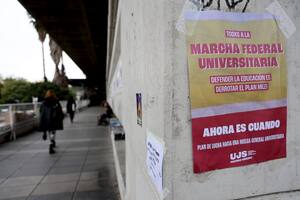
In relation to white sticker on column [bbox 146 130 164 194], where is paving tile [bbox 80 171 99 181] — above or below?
below

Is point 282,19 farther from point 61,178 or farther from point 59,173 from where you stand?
point 59,173

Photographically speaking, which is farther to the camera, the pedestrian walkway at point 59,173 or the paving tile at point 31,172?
the paving tile at point 31,172

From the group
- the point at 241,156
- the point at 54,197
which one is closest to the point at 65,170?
the point at 54,197

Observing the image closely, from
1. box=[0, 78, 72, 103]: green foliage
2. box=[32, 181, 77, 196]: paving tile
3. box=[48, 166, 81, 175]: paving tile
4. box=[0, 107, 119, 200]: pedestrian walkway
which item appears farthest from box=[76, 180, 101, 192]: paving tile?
box=[0, 78, 72, 103]: green foliage

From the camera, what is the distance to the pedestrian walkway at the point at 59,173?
6.96 m

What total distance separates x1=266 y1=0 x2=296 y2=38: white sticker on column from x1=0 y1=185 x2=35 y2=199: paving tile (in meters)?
5.80

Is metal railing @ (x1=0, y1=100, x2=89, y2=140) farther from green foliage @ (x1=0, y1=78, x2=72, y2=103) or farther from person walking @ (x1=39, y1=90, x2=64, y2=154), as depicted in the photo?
green foliage @ (x1=0, y1=78, x2=72, y2=103)

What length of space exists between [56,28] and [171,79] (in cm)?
2691

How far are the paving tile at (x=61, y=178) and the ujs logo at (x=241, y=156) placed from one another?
20.6ft

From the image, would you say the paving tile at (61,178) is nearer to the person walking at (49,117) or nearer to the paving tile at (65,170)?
the paving tile at (65,170)

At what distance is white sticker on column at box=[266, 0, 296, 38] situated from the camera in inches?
94.5

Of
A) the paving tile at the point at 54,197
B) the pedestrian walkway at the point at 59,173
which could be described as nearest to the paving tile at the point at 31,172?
the pedestrian walkway at the point at 59,173

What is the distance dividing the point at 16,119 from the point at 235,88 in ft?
54.4

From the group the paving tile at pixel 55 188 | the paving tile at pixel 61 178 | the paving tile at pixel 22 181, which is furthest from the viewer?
the paving tile at pixel 61 178
